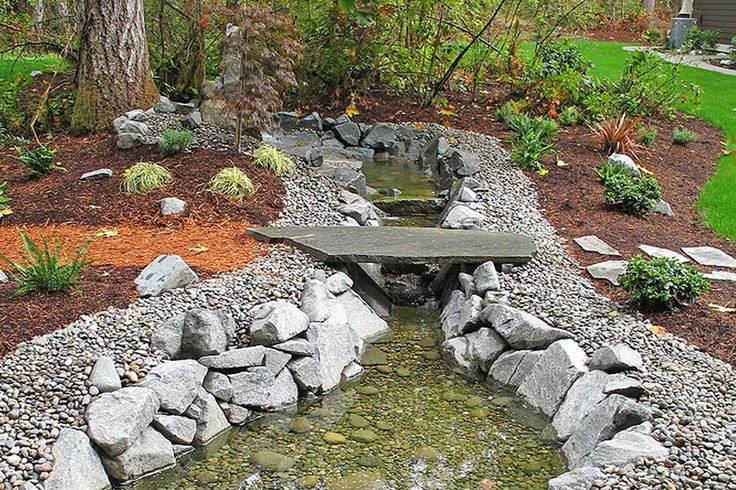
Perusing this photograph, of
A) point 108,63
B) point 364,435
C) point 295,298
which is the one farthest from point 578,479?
point 108,63

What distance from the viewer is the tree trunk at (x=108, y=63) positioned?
8.38m

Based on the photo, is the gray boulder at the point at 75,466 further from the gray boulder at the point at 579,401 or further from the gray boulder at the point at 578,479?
the gray boulder at the point at 579,401

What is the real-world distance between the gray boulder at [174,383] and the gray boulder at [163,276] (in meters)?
0.74

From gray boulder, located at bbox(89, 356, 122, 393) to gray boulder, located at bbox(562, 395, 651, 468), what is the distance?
100 inches

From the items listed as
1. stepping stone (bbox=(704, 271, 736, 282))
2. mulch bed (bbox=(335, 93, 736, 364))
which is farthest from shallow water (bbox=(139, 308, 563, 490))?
stepping stone (bbox=(704, 271, 736, 282))

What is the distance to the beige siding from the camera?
22188mm

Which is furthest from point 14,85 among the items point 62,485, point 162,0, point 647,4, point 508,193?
point 647,4

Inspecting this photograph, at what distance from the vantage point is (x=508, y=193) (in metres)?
8.09

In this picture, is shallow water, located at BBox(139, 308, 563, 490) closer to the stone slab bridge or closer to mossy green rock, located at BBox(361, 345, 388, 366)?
mossy green rock, located at BBox(361, 345, 388, 366)

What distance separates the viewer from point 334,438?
14.8ft

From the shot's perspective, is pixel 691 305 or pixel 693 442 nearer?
pixel 693 442

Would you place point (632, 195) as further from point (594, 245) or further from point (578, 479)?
point (578, 479)

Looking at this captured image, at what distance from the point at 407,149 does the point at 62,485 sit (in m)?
7.60

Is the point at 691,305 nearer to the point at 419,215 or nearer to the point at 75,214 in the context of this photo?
the point at 419,215
